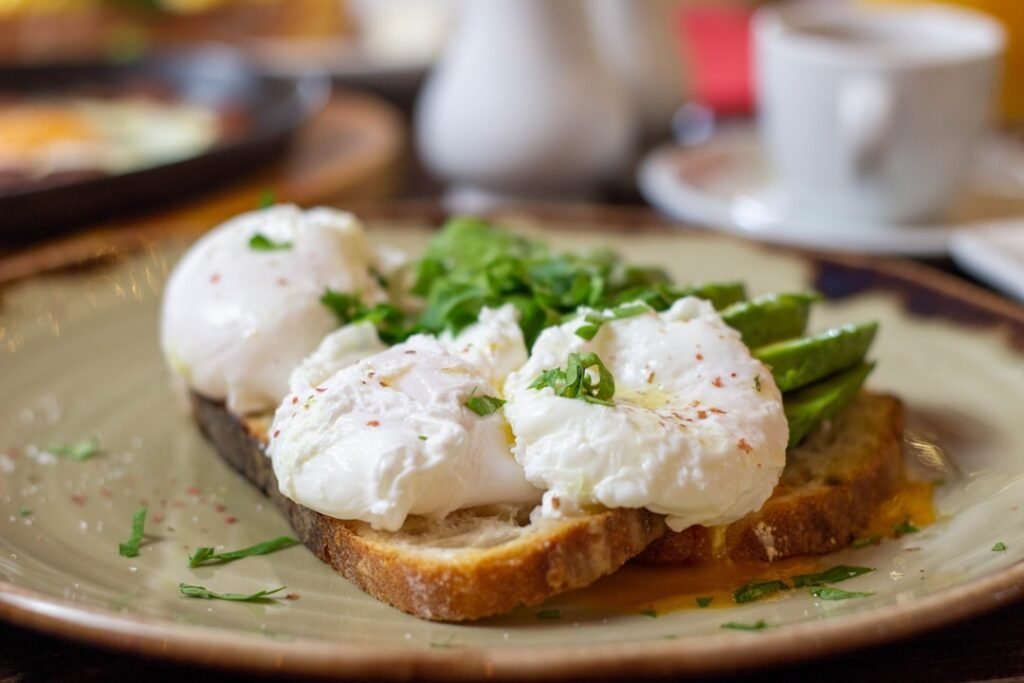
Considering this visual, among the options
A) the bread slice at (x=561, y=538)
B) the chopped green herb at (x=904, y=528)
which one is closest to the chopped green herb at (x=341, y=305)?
the bread slice at (x=561, y=538)

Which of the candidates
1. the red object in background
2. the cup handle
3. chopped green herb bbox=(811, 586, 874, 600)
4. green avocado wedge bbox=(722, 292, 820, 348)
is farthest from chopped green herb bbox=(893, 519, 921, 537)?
the red object in background

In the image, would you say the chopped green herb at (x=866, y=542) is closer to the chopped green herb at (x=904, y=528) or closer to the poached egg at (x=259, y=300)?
the chopped green herb at (x=904, y=528)

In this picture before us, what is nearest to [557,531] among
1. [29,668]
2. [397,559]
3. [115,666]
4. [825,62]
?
[397,559]

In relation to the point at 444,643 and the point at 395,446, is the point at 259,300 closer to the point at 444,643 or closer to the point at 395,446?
the point at 395,446

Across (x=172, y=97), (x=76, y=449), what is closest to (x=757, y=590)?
(x=76, y=449)

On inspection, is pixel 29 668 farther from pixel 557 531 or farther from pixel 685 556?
pixel 685 556
